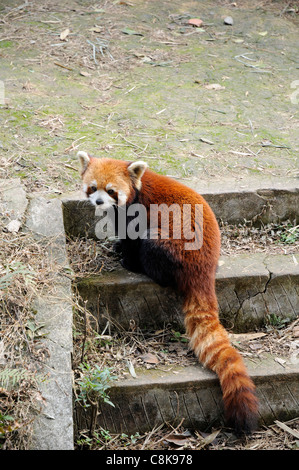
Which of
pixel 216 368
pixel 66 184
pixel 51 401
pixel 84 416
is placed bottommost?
pixel 84 416

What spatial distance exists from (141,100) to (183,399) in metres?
3.01

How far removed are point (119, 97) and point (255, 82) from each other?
1450 mm

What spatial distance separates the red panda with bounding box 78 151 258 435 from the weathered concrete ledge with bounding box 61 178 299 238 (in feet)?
1.30

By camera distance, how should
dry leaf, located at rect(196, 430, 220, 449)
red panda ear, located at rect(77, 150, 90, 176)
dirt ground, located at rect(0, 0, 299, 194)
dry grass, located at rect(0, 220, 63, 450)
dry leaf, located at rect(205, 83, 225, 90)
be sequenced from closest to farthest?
dry grass, located at rect(0, 220, 63, 450)
dry leaf, located at rect(196, 430, 220, 449)
red panda ear, located at rect(77, 150, 90, 176)
dirt ground, located at rect(0, 0, 299, 194)
dry leaf, located at rect(205, 83, 225, 90)

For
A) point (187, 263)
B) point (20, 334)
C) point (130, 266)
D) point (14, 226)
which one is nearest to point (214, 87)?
point (130, 266)

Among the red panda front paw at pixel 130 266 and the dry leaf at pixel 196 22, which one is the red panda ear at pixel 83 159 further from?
the dry leaf at pixel 196 22

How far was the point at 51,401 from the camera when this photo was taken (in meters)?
2.46

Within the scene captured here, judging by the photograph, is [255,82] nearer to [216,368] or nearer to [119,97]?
→ [119,97]

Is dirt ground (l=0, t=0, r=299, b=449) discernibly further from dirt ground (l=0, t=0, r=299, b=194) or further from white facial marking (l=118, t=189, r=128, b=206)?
white facial marking (l=118, t=189, r=128, b=206)

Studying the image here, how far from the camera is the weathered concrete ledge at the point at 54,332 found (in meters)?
2.37

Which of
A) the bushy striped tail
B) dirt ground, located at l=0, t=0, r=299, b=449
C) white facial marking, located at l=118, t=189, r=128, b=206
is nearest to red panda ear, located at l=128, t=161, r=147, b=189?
white facial marking, located at l=118, t=189, r=128, b=206

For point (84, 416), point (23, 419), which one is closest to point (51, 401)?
point (23, 419)

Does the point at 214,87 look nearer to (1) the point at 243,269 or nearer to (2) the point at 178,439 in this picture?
(1) the point at 243,269

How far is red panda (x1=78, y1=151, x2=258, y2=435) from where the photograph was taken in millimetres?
2729
